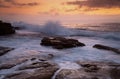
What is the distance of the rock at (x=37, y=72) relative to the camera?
23.6ft

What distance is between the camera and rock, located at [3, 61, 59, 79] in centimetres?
719

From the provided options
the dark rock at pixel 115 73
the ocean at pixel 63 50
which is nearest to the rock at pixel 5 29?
the ocean at pixel 63 50

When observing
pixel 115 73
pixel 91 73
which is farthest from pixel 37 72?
pixel 115 73

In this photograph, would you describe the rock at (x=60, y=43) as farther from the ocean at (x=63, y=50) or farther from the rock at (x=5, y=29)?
the rock at (x=5, y=29)

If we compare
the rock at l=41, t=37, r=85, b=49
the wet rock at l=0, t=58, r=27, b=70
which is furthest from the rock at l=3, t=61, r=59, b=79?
the rock at l=41, t=37, r=85, b=49

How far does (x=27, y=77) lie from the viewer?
7.05 m

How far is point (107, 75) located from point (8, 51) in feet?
22.1

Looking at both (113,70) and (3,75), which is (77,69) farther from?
(3,75)

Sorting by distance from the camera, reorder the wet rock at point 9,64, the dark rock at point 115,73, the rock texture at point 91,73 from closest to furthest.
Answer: the rock texture at point 91,73
the dark rock at point 115,73
the wet rock at point 9,64

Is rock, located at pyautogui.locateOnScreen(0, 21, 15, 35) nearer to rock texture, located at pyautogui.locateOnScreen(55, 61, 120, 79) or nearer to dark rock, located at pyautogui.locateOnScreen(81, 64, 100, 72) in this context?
dark rock, located at pyautogui.locateOnScreen(81, 64, 100, 72)

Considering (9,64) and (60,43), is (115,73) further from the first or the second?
(60,43)

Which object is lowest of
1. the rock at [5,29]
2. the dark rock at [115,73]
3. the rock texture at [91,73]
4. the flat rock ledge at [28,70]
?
the dark rock at [115,73]

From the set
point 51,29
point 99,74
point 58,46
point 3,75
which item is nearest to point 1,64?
point 3,75

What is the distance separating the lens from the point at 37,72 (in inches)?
297
